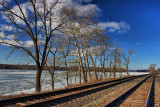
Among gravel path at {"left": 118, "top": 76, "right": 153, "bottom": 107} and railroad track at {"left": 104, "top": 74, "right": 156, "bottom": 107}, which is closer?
railroad track at {"left": 104, "top": 74, "right": 156, "bottom": 107}

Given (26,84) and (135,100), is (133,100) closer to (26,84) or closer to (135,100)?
(135,100)

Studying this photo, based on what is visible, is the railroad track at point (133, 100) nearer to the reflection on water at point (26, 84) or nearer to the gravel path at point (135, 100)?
the gravel path at point (135, 100)

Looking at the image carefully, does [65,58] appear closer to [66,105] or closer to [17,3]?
[17,3]

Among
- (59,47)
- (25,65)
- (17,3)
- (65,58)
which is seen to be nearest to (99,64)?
(65,58)

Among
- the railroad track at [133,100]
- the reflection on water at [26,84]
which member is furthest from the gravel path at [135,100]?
the reflection on water at [26,84]

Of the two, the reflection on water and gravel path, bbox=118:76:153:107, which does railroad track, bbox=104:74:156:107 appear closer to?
gravel path, bbox=118:76:153:107

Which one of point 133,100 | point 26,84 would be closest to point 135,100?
point 133,100

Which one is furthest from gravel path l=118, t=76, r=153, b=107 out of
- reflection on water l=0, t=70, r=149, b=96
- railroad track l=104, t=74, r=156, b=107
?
reflection on water l=0, t=70, r=149, b=96

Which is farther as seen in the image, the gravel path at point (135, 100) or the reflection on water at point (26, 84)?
the reflection on water at point (26, 84)

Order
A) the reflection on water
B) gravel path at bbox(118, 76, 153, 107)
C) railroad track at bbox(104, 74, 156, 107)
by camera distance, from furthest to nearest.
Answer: the reflection on water
gravel path at bbox(118, 76, 153, 107)
railroad track at bbox(104, 74, 156, 107)

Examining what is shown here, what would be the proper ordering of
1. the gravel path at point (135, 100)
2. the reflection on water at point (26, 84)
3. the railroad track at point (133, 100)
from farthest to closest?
the reflection on water at point (26, 84)
the gravel path at point (135, 100)
the railroad track at point (133, 100)

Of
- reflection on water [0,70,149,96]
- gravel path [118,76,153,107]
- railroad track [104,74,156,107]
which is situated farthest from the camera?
reflection on water [0,70,149,96]

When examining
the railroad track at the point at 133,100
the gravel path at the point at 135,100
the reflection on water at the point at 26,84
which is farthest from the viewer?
the reflection on water at the point at 26,84

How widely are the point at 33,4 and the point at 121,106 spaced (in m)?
12.3
